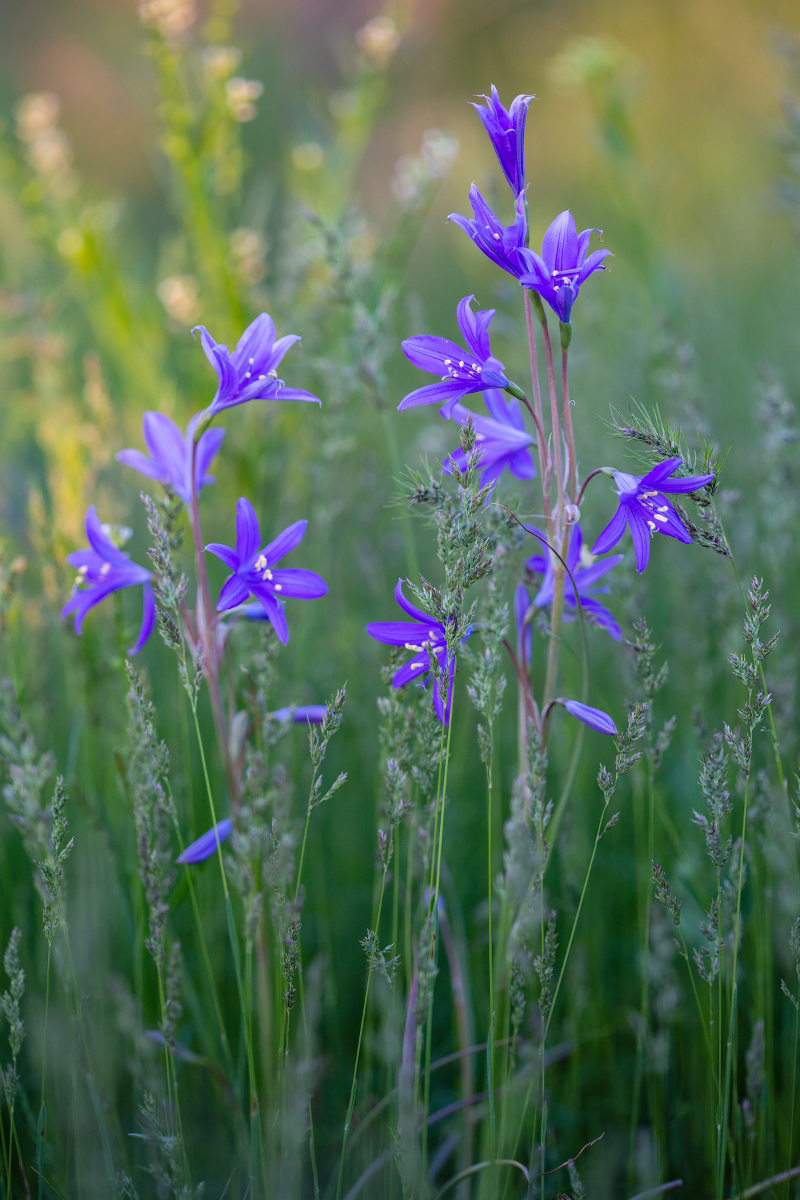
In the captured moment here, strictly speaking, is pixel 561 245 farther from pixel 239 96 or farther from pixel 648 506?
pixel 239 96

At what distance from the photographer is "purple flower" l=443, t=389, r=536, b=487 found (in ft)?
5.35

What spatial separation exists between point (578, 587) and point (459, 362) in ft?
1.73

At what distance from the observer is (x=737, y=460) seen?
4.26 meters

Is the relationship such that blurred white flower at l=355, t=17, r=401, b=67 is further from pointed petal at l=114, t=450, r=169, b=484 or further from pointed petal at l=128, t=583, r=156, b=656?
pointed petal at l=128, t=583, r=156, b=656

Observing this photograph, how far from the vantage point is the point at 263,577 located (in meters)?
1.50

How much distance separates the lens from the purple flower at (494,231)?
1.26 meters

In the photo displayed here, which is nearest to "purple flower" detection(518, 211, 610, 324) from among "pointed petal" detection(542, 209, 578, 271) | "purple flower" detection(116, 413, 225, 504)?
"pointed petal" detection(542, 209, 578, 271)

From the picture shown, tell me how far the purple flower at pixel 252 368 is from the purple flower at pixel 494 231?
1.28 ft

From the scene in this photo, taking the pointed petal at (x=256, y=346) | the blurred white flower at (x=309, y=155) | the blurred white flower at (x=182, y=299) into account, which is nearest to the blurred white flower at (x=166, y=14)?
the blurred white flower at (x=309, y=155)

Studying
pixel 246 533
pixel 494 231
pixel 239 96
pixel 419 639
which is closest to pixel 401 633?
pixel 419 639

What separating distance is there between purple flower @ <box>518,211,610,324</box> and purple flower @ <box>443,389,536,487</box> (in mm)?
326

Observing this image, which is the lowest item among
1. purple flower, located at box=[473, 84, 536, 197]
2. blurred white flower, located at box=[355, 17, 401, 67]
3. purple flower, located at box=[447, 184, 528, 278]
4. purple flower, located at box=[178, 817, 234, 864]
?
purple flower, located at box=[178, 817, 234, 864]

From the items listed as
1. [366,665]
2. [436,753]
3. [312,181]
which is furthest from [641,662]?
[312,181]

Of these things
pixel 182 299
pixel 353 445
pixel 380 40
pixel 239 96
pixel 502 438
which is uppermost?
pixel 380 40
